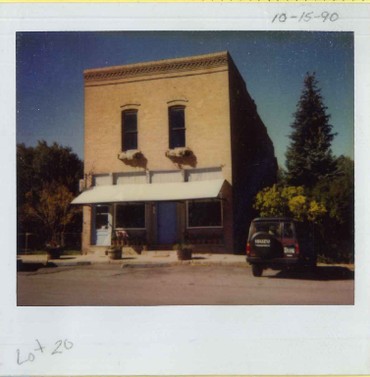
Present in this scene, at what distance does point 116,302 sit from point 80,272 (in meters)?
0.75

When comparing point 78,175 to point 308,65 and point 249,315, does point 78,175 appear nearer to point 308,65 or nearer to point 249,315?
point 249,315

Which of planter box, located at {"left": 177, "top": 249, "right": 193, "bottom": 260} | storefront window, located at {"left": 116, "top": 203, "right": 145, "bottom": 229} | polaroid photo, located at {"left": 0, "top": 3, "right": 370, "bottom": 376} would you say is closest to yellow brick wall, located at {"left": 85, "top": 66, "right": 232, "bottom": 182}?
polaroid photo, located at {"left": 0, "top": 3, "right": 370, "bottom": 376}

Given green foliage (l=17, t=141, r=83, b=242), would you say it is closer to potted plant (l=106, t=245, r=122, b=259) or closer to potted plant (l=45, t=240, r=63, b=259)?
potted plant (l=45, t=240, r=63, b=259)

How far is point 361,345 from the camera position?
4.06m

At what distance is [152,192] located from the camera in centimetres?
548

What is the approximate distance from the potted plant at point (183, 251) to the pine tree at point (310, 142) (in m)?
1.53

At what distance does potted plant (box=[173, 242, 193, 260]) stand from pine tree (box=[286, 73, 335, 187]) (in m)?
1.53

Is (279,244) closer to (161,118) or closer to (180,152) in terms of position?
(180,152)

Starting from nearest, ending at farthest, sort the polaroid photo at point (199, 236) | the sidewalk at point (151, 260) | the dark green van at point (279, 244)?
the polaroid photo at point (199, 236), the dark green van at point (279, 244), the sidewalk at point (151, 260)

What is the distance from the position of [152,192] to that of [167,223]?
0.55 meters

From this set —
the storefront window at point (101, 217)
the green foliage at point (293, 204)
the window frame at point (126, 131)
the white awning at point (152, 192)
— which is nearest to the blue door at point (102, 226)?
the storefront window at point (101, 217)

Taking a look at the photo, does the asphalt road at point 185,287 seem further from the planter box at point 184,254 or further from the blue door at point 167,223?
the blue door at point 167,223

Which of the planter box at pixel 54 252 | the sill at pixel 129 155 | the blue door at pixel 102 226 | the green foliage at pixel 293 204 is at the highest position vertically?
the sill at pixel 129 155

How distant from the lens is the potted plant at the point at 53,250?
15.2 feet
